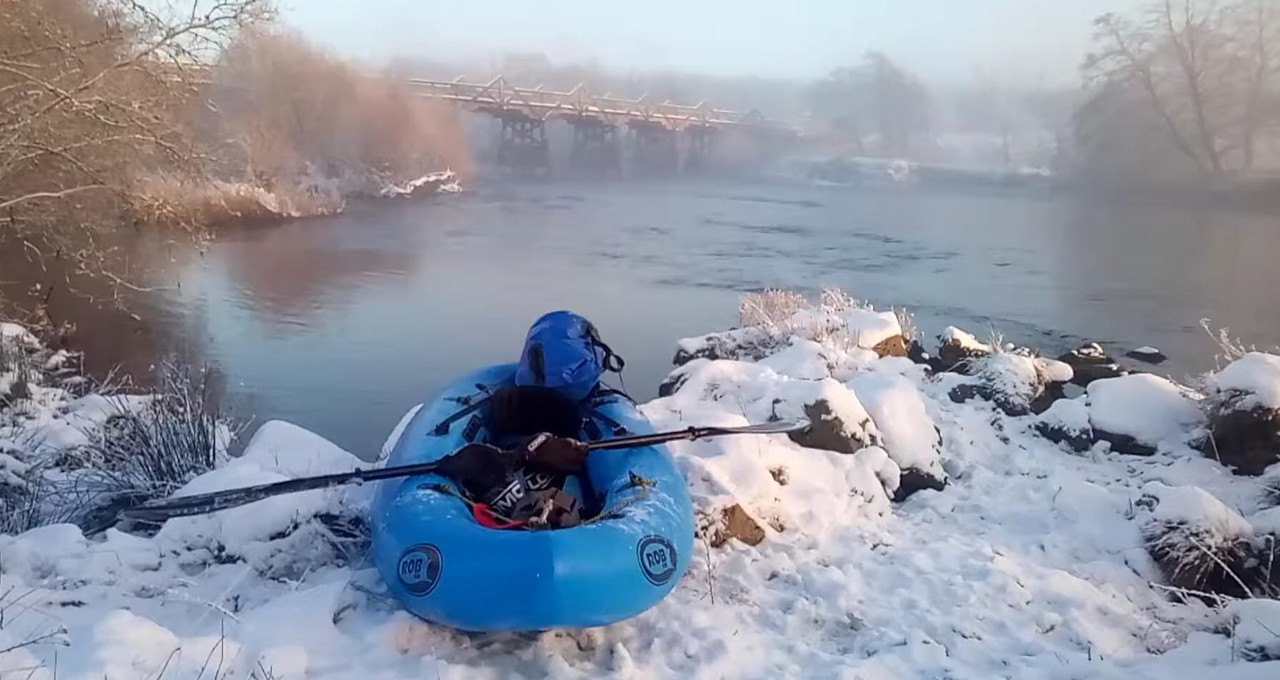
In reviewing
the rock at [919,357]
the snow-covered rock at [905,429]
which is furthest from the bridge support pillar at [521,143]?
the snow-covered rock at [905,429]

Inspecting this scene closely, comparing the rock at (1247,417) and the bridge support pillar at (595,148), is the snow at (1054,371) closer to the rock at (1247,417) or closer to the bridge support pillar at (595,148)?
the rock at (1247,417)

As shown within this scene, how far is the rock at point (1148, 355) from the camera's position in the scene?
9.07m

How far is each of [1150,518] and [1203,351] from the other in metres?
6.31

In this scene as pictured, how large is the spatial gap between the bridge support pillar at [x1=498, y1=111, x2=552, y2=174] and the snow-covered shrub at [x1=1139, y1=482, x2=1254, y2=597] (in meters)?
32.2

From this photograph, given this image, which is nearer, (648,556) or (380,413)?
(648,556)

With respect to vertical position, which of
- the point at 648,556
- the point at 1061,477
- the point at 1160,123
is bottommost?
the point at 1061,477

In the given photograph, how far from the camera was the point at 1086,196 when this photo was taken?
24203 millimetres

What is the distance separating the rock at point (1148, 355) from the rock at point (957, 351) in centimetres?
238

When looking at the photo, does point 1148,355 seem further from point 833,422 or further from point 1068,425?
point 833,422

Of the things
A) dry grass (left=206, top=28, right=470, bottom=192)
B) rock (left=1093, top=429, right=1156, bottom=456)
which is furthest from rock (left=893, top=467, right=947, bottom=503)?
dry grass (left=206, top=28, right=470, bottom=192)

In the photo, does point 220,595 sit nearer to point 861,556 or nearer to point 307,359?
point 861,556

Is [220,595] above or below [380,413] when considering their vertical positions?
above

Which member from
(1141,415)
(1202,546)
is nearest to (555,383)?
(1202,546)

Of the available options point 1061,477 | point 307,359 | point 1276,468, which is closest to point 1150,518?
point 1061,477
